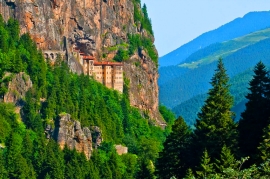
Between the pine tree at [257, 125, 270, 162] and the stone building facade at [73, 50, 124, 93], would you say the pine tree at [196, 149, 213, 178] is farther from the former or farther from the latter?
the stone building facade at [73, 50, 124, 93]

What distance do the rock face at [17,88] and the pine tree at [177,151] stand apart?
54.9 metres

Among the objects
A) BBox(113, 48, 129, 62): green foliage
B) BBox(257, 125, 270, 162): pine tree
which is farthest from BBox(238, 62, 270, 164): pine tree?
BBox(113, 48, 129, 62): green foliage

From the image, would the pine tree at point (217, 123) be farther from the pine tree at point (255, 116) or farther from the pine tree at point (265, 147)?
the pine tree at point (265, 147)

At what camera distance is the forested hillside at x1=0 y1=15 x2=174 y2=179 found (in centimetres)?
10162

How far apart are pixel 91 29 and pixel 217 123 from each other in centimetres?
8379

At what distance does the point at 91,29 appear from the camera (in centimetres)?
13550

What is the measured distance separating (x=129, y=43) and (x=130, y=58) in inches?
170

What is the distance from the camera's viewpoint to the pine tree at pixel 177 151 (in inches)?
Answer: 2253

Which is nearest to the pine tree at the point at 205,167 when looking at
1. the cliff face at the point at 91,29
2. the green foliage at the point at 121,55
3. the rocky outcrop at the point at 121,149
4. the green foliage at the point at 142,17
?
the rocky outcrop at the point at 121,149

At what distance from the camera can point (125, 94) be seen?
139250mm

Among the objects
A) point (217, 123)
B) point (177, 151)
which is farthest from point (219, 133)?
point (177, 151)

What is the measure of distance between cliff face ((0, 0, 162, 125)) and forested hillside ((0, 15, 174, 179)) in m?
3.20

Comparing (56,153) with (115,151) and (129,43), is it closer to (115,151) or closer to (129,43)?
(115,151)

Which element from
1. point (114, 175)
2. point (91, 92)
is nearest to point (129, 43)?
point (91, 92)
